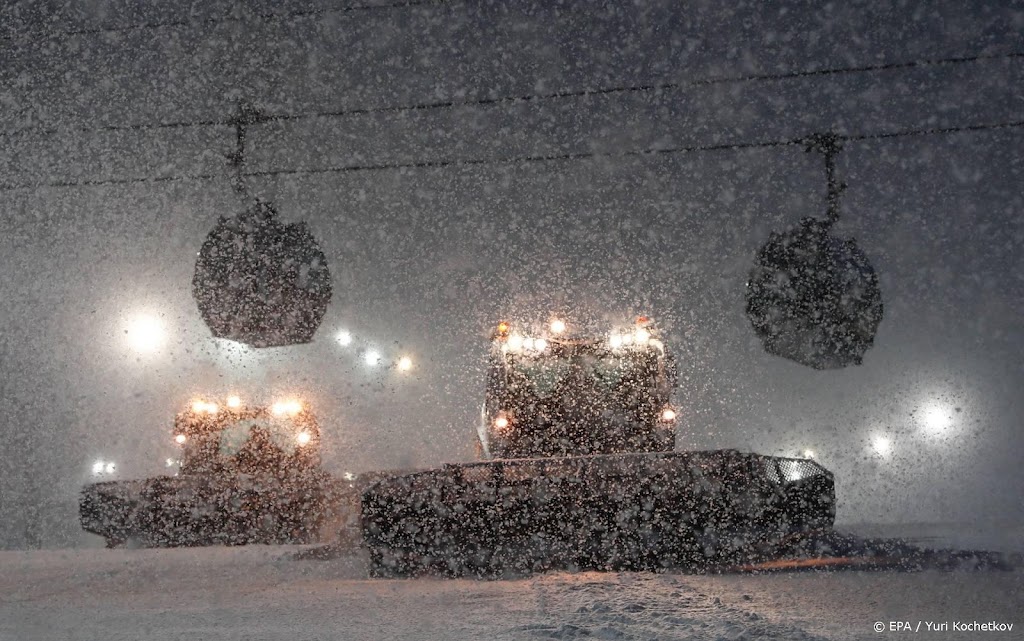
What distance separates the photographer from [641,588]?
5777 millimetres

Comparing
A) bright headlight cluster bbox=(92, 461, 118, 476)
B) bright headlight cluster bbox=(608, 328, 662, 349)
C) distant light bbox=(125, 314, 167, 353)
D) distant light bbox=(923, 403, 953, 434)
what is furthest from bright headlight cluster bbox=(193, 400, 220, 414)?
distant light bbox=(923, 403, 953, 434)

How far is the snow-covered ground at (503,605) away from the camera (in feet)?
14.1

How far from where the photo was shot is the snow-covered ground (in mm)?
4309

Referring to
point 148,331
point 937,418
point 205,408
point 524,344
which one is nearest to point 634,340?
point 524,344

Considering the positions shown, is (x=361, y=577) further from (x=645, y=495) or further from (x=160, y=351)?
(x=160, y=351)

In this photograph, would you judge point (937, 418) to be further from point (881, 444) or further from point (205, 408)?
point (205, 408)

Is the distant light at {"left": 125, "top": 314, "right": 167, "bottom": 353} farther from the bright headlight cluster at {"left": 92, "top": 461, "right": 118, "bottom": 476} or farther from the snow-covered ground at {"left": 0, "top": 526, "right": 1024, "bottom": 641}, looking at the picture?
the snow-covered ground at {"left": 0, "top": 526, "right": 1024, "bottom": 641}

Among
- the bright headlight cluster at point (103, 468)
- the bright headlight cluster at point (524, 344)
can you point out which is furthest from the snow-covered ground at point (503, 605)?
the bright headlight cluster at point (103, 468)

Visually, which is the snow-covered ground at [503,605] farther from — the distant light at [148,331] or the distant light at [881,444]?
the distant light at [881,444]

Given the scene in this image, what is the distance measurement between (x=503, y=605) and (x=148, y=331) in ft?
59.8

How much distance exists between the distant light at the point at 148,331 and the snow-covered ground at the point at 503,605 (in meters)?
14.6

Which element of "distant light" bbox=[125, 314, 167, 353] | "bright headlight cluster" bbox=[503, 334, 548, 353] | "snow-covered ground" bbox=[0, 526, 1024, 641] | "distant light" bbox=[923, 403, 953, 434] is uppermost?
"distant light" bbox=[125, 314, 167, 353]

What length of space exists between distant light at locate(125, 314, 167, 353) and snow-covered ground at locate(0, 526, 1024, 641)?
1456 cm

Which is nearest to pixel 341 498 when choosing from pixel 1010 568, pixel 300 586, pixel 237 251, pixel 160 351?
pixel 237 251
